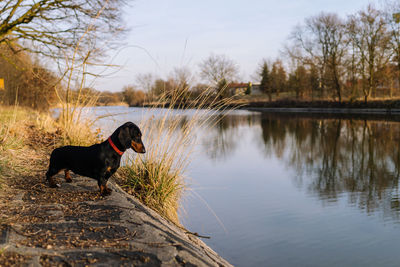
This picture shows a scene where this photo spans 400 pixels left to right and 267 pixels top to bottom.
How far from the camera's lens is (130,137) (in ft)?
8.64

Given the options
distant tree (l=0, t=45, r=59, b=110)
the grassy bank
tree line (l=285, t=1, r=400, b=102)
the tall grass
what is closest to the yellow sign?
tree line (l=285, t=1, r=400, b=102)

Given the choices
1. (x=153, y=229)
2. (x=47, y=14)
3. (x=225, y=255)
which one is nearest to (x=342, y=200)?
(x=225, y=255)

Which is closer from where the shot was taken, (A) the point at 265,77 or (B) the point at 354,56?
(B) the point at 354,56

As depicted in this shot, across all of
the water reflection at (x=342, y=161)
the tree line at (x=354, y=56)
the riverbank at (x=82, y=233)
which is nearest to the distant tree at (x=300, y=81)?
the tree line at (x=354, y=56)

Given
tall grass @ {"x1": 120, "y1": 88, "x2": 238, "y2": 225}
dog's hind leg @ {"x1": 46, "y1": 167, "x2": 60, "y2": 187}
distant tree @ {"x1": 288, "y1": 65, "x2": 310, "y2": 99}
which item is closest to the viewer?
dog's hind leg @ {"x1": 46, "y1": 167, "x2": 60, "y2": 187}

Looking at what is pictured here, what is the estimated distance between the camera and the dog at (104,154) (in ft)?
8.61

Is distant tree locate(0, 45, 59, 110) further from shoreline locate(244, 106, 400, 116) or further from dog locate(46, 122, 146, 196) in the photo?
shoreline locate(244, 106, 400, 116)

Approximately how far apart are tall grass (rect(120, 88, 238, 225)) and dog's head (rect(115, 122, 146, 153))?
83 centimetres

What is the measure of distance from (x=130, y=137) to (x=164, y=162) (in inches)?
36.6

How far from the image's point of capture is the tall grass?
338 centimetres

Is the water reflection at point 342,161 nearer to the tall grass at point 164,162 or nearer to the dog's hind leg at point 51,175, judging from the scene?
the tall grass at point 164,162

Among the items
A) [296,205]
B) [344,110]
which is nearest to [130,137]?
[296,205]

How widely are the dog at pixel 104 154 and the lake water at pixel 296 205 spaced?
1200 millimetres

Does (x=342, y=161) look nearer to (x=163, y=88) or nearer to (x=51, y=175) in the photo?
(x=163, y=88)
